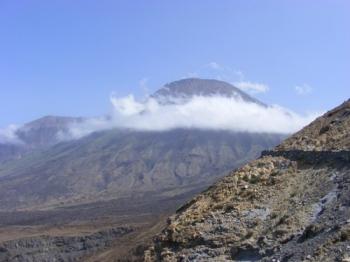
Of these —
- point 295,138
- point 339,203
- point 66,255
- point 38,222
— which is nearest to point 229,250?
point 339,203

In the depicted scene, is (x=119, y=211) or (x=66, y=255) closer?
(x=66, y=255)

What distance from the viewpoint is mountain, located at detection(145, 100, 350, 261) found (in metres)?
18.1

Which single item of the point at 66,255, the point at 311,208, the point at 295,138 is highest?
the point at 295,138

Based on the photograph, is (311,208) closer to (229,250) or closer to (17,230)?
(229,250)

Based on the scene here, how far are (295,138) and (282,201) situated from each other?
861 cm

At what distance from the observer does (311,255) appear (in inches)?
659

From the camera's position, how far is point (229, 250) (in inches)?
796

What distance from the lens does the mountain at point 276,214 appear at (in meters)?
18.1

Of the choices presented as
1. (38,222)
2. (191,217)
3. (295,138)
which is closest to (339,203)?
(191,217)

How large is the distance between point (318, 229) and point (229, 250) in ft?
10.6

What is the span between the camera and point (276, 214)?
68.6ft

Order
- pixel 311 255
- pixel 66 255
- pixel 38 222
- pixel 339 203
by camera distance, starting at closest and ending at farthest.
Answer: pixel 311 255, pixel 339 203, pixel 66 255, pixel 38 222

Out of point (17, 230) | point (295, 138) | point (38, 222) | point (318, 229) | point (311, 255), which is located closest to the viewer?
point (311, 255)

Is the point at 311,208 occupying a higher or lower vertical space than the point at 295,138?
lower
